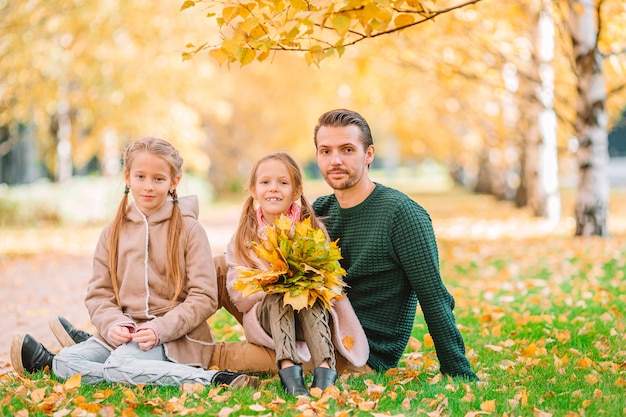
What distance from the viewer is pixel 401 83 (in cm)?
1906

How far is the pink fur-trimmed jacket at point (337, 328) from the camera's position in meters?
4.08

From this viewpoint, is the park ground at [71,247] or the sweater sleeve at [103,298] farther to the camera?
the park ground at [71,247]

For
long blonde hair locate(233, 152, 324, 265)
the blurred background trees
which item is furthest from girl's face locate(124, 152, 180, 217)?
the blurred background trees

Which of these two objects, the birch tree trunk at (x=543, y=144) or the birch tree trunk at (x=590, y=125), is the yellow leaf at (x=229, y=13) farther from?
the birch tree trunk at (x=543, y=144)

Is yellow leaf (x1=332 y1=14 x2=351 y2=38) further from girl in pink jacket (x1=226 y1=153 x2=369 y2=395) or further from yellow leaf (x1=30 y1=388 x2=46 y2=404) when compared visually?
yellow leaf (x1=30 y1=388 x2=46 y2=404)

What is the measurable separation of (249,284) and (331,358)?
59cm

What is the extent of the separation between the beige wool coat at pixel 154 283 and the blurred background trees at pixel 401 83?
135 inches

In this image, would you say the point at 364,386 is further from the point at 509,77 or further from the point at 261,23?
the point at 509,77

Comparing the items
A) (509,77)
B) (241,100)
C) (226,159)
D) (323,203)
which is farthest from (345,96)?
(323,203)

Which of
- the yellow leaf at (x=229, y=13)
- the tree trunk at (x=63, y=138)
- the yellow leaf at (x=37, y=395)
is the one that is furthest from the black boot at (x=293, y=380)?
the tree trunk at (x=63, y=138)

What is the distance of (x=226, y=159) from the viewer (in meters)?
33.1

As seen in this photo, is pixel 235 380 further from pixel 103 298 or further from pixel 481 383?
pixel 481 383

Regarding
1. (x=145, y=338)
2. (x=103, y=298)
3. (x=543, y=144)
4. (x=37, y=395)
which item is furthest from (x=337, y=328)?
(x=543, y=144)

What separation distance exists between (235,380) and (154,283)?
0.80 meters
